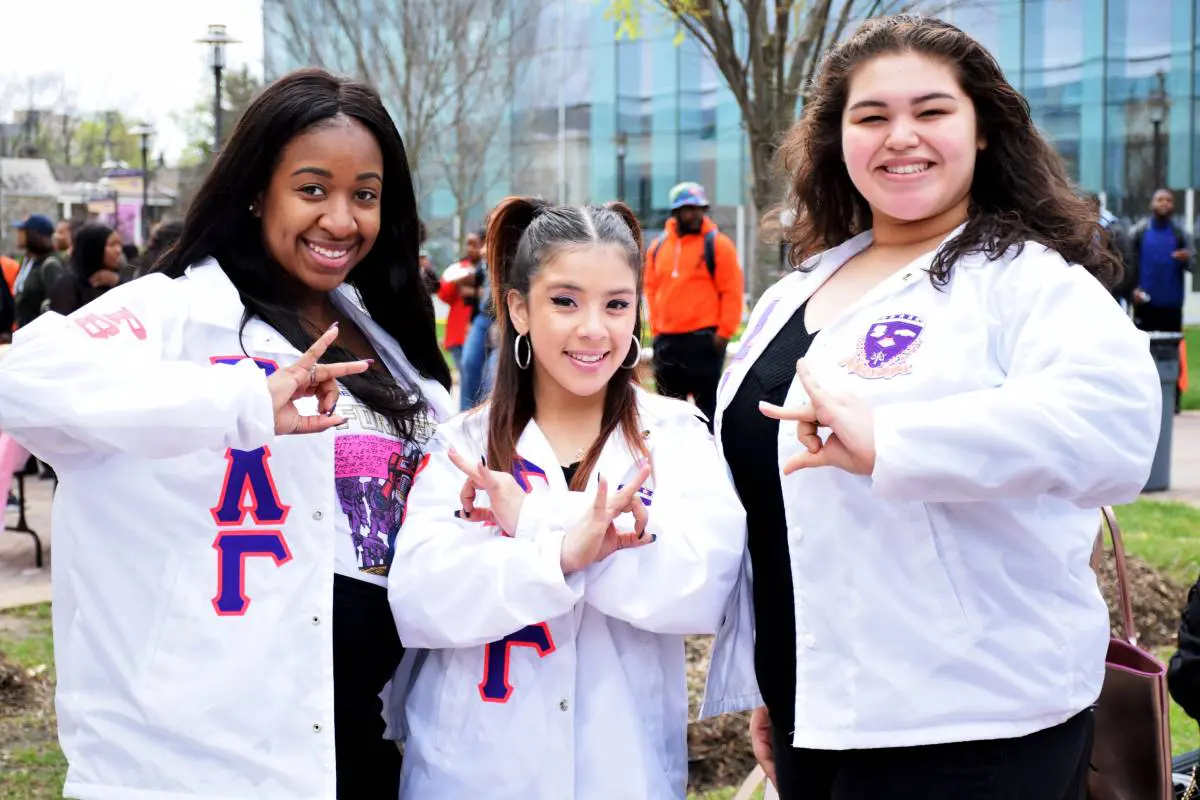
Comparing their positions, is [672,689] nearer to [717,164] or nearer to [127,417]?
[127,417]

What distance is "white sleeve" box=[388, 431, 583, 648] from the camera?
235 cm

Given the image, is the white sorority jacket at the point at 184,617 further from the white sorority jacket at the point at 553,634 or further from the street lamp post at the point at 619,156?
the street lamp post at the point at 619,156

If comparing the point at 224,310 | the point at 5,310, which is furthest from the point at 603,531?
the point at 5,310

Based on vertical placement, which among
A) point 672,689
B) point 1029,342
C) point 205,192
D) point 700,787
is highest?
point 205,192

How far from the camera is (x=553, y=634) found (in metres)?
2.48

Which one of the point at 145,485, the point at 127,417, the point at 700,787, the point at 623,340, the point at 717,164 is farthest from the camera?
the point at 717,164

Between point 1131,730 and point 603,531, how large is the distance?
118 centimetres

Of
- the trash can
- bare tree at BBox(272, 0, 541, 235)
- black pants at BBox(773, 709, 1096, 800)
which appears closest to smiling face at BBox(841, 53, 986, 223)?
black pants at BBox(773, 709, 1096, 800)

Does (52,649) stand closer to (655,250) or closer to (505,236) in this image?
(505,236)

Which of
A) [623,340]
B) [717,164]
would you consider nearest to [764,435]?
[623,340]

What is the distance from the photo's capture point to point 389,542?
2.56 meters

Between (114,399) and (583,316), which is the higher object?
(583,316)

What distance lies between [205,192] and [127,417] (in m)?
0.66

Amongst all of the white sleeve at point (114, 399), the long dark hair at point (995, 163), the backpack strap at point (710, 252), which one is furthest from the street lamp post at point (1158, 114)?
the white sleeve at point (114, 399)
